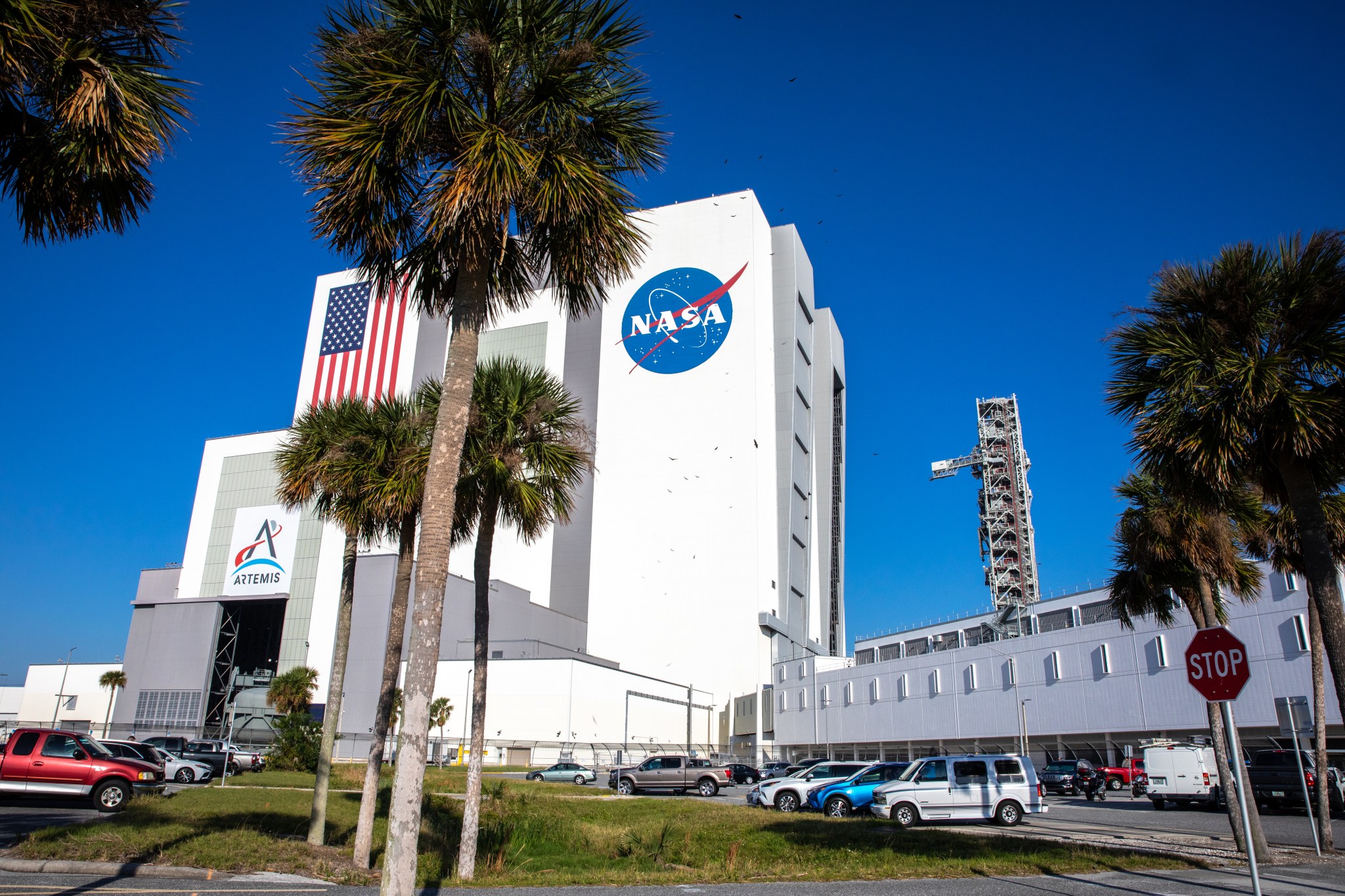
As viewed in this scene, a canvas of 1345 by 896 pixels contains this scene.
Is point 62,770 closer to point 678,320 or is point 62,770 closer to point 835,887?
point 835,887

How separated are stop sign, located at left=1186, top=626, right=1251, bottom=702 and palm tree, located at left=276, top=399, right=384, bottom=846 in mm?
12472

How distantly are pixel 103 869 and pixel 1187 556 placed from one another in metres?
19.6

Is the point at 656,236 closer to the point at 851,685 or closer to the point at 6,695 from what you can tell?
the point at 851,685

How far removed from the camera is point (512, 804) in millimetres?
24703

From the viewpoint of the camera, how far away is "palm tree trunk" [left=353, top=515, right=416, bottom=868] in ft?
42.3

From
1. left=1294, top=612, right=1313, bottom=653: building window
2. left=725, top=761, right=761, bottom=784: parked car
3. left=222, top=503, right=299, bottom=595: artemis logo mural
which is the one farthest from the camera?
left=222, top=503, right=299, bottom=595: artemis logo mural

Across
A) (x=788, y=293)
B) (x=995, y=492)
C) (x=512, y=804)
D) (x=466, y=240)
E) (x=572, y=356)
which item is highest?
(x=788, y=293)

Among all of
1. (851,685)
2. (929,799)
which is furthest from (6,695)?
(929,799)

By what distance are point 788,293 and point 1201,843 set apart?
225 feet

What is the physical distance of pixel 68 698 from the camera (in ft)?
248

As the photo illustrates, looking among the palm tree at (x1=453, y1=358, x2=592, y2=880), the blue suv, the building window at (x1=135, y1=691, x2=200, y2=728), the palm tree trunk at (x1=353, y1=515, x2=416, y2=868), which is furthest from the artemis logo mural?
the palm tree at (x1=453, y1=358, x2=592, y2=880)

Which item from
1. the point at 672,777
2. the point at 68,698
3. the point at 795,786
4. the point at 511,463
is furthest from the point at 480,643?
the point at 68,698

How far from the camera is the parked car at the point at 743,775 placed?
42.9 meters

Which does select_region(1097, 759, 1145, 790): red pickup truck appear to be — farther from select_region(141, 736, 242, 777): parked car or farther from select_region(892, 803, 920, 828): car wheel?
select_region(141, 736, 242, 777): parked car
